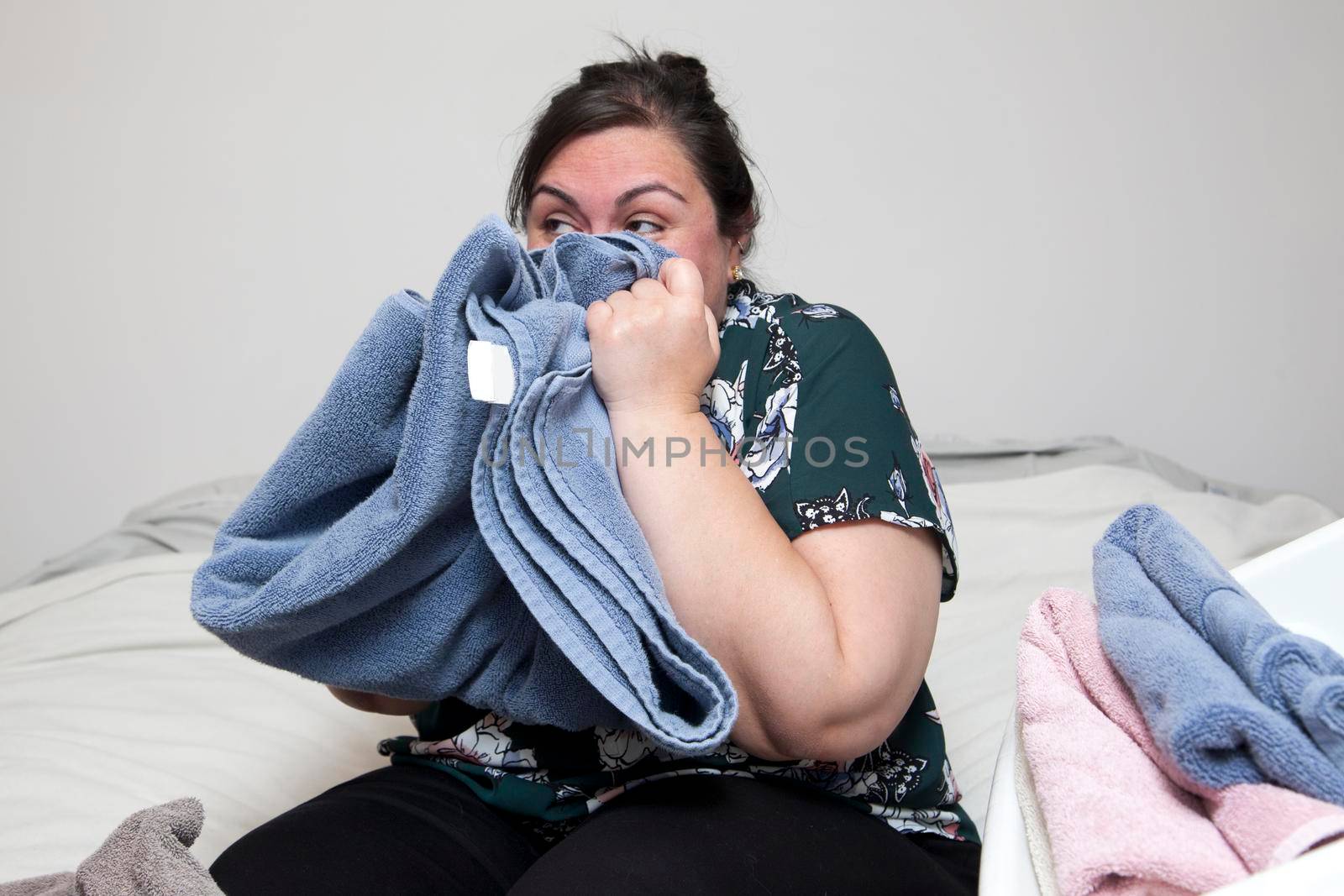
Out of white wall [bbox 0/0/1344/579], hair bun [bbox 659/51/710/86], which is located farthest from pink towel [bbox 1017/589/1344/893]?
white wall [bbox 0/0/1344/579]

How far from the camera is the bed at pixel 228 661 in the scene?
1137mm

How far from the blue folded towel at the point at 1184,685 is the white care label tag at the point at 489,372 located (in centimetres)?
38

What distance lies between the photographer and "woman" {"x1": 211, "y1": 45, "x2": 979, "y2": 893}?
0.69m

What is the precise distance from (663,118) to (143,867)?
79 cm

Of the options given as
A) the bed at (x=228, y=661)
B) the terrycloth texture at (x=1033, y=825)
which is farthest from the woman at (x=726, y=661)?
the bed at (x=228, y=661)

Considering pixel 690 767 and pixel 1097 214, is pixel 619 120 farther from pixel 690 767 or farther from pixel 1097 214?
pixel 1097 214

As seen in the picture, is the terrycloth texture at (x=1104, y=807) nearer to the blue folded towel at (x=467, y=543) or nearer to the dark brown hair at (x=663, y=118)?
the blue folded towel at (x=467, y=543)

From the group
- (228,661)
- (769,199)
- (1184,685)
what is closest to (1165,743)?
(1184,685)

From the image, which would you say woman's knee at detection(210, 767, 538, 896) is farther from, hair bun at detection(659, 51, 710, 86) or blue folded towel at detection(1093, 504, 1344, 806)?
hair bun at detection(659, 51, 710, 86)

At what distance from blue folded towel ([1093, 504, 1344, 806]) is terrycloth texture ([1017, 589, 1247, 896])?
0.03 metres

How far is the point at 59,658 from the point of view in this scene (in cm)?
148

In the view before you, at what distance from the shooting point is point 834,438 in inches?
31.6

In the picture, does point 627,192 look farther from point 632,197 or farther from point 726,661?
point 726,661

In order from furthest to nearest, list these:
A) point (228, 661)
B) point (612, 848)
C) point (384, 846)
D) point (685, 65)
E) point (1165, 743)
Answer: point (228, 661) < point (685, 65) < point (384, 846) < point (612, 848) < point (1165, 743)
